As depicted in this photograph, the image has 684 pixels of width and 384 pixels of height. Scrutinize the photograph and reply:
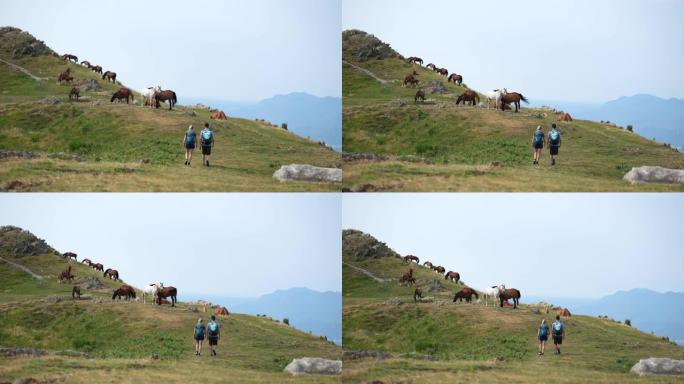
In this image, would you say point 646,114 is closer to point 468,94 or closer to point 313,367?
point 468,94

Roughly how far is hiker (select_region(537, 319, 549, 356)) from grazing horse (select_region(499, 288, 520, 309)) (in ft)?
4.22

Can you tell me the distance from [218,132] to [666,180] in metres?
14.3

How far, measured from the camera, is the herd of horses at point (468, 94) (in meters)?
34.8

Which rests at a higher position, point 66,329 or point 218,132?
point 218,132

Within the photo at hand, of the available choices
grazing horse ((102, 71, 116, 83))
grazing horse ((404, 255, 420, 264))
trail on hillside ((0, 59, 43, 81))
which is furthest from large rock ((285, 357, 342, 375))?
trail on hillside ((0, 59, 43, 81))

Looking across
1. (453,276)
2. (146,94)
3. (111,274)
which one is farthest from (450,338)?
(146,94)

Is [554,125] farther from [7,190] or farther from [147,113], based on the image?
[7,190]

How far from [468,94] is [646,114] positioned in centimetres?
575

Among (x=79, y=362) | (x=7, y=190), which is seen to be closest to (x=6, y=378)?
(x=79, y=362)

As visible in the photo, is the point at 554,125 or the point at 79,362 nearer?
the point at 79,362

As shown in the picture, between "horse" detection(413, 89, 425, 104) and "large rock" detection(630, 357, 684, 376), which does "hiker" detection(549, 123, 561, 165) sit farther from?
"large rock" detection(630, 357, 684, 376)

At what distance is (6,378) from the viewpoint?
31.2m

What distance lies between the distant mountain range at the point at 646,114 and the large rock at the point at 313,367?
10.8m

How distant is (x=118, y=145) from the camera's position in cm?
3319
